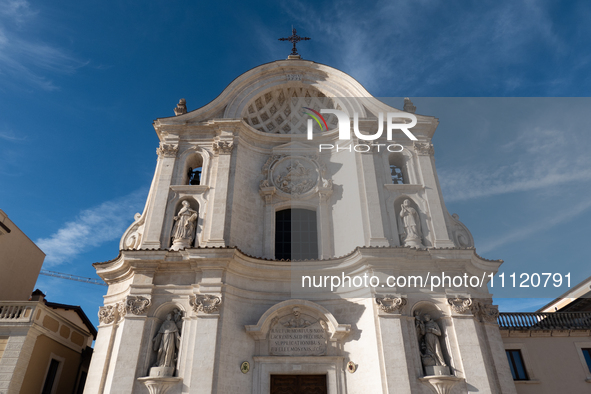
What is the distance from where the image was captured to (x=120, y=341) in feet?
43.9

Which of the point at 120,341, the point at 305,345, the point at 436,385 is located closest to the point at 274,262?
the point at 305,345

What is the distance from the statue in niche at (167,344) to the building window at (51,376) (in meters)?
5.84

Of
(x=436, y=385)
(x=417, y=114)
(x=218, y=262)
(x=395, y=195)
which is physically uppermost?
(x=417, y=114)

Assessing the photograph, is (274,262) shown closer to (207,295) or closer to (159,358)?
(207,295)

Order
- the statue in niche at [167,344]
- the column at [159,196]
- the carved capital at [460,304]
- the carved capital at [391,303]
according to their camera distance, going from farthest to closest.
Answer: the column at [159,196] < the carved capital at [460,304] < the carved capital at [391,303] < the statue in niche at [167,344]

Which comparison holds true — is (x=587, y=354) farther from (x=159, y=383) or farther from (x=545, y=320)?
(x=159, y=383)

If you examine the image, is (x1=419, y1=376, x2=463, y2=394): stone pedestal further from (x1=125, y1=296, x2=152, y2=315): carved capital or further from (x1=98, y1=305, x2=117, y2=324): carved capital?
(x1=98, y1=305, x2=117, y2=324): carved capital

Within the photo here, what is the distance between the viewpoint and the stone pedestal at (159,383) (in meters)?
12.6

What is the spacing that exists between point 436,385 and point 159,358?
8.99 m

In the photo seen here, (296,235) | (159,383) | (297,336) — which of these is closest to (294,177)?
(296,235)

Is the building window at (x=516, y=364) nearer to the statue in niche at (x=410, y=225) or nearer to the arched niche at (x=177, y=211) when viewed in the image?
the statue in niche at (x=410, y=225)

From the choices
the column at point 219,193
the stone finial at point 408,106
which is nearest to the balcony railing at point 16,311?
the column at point 219,193

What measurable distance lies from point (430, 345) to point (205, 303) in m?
7.76

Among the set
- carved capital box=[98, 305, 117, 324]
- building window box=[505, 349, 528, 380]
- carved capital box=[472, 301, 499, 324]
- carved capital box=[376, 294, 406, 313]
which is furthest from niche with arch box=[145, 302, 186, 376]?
building window box=[505, 349, 528, 380]
